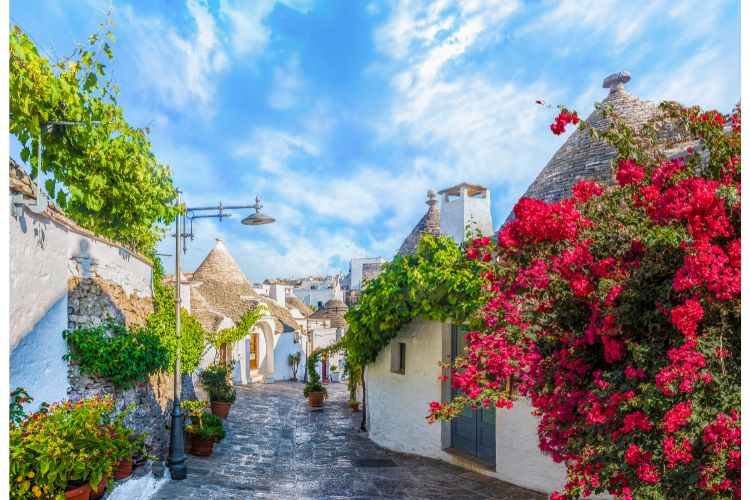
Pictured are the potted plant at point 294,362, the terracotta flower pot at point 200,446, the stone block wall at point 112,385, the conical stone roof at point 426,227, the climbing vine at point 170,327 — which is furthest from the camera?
the potted plant at point 294,362

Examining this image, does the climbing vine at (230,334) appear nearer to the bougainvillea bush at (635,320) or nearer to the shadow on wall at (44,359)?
the shadow on wall at (44,359)

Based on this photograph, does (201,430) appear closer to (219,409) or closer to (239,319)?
(219,409)

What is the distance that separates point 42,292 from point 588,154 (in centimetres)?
1026

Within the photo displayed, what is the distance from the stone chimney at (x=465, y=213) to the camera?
13.4 metres

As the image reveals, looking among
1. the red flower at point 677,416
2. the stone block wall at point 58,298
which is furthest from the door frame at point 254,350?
the red flower at point 677,416

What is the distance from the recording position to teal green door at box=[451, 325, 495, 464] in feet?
31.4

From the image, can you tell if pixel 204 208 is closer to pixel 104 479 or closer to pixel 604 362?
pixel 104 479

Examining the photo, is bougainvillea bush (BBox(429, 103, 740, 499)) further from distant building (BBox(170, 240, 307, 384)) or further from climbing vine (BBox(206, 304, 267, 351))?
distant building (BBox(170, 240, 307, 384))

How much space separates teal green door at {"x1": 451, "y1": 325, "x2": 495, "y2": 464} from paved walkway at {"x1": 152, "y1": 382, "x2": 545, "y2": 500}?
0.48 meters

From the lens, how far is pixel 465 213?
13.4 meters

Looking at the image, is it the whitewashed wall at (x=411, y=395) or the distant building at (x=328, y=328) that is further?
the distant building at (x=328, y=328)

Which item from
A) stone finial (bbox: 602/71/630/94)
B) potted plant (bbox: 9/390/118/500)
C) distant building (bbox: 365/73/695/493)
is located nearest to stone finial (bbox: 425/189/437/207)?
distant building (bbox: 365/73/695/493)

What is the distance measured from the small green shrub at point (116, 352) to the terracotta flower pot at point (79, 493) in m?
2.23

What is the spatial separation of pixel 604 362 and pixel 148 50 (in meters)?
5.74
